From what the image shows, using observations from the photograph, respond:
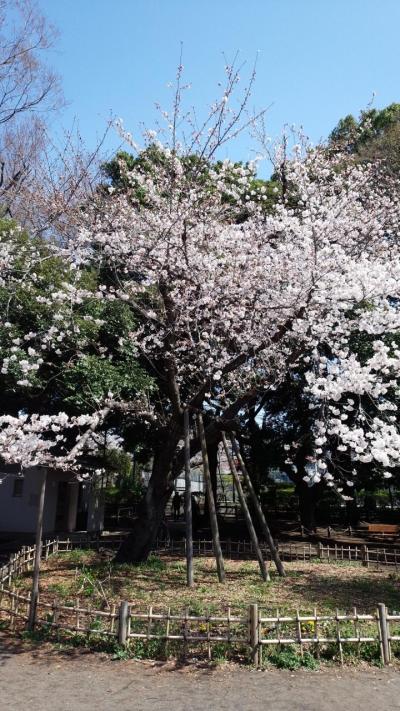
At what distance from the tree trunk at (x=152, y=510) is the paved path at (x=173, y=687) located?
402cm

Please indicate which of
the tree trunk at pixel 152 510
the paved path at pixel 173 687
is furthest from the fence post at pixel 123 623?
the tree trunk at pixel 152 510

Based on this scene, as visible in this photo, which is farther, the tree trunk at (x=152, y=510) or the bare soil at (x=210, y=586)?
the tree trunk at (x=152, y=510)

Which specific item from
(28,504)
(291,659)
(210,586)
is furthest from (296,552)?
(28,504)

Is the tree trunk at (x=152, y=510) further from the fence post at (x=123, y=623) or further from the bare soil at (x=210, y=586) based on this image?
the fence post at (x=123, y=623)

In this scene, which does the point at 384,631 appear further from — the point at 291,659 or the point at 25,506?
the point at 25,506

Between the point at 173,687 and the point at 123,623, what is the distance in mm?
961

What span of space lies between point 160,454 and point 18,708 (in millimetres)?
5551

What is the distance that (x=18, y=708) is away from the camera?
4273 mm

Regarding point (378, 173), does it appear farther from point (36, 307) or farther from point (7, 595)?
point (7, 595)

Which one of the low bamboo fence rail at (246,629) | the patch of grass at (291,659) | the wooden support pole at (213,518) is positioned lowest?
the patch of grass at (291,659)

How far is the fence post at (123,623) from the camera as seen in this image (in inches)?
216

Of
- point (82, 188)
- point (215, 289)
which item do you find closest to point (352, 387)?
point (215, 289)

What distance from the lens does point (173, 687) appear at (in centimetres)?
474

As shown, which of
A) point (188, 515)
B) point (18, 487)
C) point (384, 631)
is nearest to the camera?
point (384, 631)
